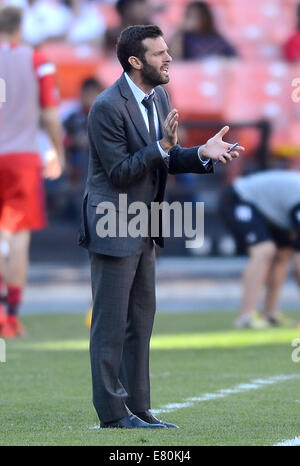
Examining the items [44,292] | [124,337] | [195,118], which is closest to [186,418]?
[124,337]

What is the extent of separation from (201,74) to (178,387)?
8556mm

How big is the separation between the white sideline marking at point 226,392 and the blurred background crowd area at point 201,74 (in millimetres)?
5405

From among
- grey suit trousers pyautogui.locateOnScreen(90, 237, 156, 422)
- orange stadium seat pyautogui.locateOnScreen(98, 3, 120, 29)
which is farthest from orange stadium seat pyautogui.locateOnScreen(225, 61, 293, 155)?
grey suit trousers pyautogui.locateOnScreen(90, 237, 156, 422)

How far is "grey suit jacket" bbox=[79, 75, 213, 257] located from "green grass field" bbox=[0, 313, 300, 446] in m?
0.86

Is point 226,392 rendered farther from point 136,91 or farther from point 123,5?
point 123,5

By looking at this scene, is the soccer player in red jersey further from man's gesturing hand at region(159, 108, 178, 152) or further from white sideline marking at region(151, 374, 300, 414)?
man's gesturing hand at region(159, 108, 178, 152)

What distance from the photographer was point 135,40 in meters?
5.76

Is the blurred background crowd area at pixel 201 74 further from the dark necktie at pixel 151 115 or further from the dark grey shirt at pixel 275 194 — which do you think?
the dark necktie at pixel 151 115

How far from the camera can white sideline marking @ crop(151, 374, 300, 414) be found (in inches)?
260

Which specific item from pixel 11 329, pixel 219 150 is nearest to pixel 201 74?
pixel 11 329

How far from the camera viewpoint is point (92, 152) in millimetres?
5793

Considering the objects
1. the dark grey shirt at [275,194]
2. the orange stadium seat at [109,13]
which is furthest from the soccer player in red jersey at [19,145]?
the orange stadium seat at [109,13]
